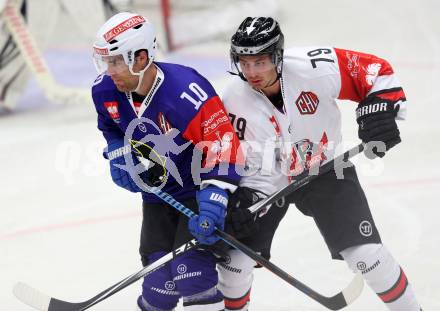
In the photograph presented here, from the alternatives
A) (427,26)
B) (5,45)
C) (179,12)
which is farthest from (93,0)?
(427,26)

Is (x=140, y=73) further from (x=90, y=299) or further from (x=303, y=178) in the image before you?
(x=90, y=299)

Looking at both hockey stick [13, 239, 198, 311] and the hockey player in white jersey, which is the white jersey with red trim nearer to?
the hockey player in white jersey

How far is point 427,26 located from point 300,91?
20.0 feet

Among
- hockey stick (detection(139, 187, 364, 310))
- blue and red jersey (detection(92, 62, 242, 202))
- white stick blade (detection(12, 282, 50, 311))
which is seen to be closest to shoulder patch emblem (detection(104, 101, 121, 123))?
blue and red jersey (detection(92, 62, 242, 202))

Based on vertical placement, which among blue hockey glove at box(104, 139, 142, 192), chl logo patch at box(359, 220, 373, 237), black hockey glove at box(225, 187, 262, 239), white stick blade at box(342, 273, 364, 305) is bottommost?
white stick blade at box(342, 273, 364, 305)

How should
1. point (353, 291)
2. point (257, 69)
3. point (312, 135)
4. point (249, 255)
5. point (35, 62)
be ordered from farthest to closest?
point (35, 62) < point (353, 291) < point (312, 135) < point (249, 255) < point (257, 69)

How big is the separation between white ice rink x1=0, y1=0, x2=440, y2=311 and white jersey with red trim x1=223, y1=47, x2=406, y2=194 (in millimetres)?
934

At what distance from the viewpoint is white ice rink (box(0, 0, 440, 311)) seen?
4.23 m

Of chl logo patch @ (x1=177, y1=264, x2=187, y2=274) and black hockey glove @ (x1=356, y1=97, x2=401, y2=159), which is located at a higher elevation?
black hockey glove @ (x1=356, y1=97, x2=401, y2=159)

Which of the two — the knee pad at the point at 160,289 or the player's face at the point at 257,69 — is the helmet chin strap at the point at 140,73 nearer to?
the player's face at the point at 257,69

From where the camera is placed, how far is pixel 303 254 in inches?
177

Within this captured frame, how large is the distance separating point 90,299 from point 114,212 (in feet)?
5.36

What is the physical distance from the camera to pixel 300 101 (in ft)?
10.9

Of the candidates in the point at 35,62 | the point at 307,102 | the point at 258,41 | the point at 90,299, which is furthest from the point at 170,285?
the point at 35,62
